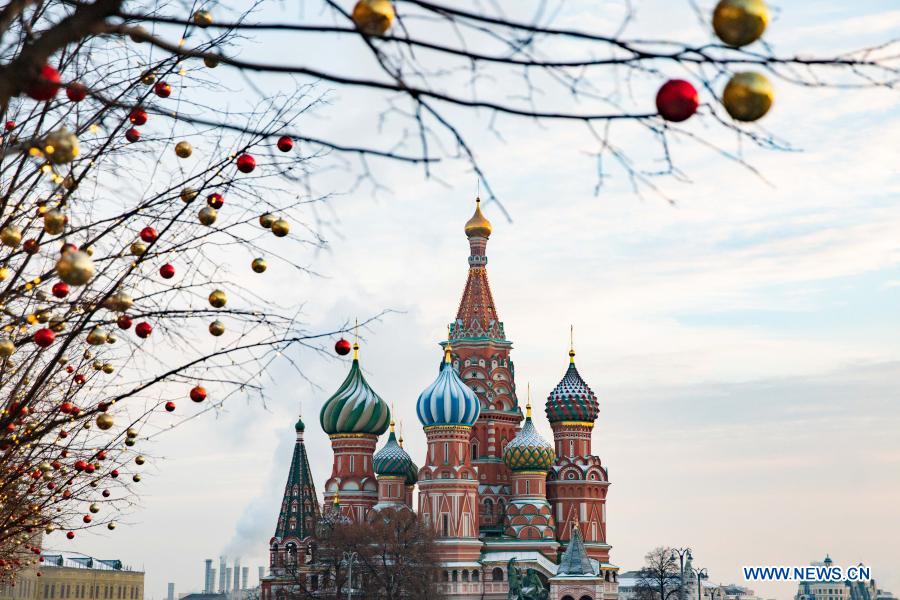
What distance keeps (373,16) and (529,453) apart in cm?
4682

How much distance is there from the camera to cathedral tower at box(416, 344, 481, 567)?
47.8m

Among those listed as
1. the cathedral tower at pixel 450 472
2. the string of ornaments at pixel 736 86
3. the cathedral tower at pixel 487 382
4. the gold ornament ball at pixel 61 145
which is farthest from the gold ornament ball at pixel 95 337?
the cathedral tower at pixel 487 382

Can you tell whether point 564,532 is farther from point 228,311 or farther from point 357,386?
point 228,311

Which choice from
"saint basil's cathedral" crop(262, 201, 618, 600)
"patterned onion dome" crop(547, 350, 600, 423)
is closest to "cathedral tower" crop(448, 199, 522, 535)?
"saint basil's cathedral" crop(262, 201, 618, 600)

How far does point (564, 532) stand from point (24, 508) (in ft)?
141

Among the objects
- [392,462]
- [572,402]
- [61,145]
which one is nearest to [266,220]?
[61,145]

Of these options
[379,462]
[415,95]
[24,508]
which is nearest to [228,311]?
[415,95]

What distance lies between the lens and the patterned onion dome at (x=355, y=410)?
5197 cm

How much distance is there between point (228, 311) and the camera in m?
6.83

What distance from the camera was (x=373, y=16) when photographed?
391 centimetres

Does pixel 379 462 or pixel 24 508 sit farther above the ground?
pixel 379 462

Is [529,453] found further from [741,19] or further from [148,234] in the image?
[741,19]

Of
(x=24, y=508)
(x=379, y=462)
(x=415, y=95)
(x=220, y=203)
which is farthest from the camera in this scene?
(x=379, y=462)

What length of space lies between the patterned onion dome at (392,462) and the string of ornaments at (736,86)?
48.3 meters
